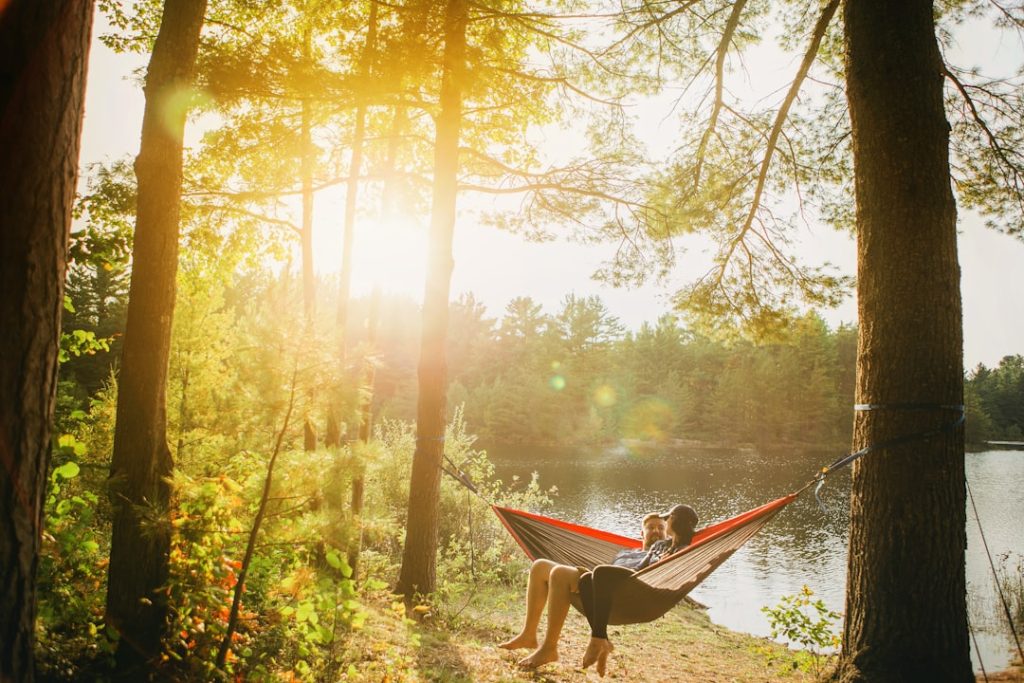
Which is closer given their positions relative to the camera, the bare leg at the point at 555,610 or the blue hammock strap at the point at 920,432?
the blue hammock strap at the point at 920,432

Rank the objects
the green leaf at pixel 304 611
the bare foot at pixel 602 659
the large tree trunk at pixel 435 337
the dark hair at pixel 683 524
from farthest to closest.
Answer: the large tree trunk at pixel 435 337 → the dark hair at pixel 683 524 → the bare foot at pixel 602 659 → the green leaf at pixel 304 611

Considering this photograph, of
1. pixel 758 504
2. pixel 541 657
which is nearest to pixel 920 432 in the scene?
pixel 541 657

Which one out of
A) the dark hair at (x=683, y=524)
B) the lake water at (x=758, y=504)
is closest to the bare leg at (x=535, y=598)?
the dark hair at (x=683, y=524)

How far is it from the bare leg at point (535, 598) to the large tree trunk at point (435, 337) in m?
1.00

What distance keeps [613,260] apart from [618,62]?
1.37 metres

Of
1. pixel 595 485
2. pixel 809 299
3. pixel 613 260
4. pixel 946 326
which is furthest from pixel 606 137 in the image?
pixel 595 485

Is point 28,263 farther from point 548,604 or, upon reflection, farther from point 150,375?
point 548,604

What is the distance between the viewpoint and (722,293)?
394 cm

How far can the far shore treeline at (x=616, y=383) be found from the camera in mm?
26781

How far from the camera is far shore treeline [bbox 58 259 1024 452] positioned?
2678cm

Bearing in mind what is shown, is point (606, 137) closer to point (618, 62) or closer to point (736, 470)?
point (618, 62)

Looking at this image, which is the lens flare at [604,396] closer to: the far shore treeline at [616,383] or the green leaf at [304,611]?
the far shore treeline at [616,383]

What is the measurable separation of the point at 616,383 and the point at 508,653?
29.1 metres

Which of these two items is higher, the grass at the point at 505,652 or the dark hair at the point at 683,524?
the dark hair at the point at 683,524
